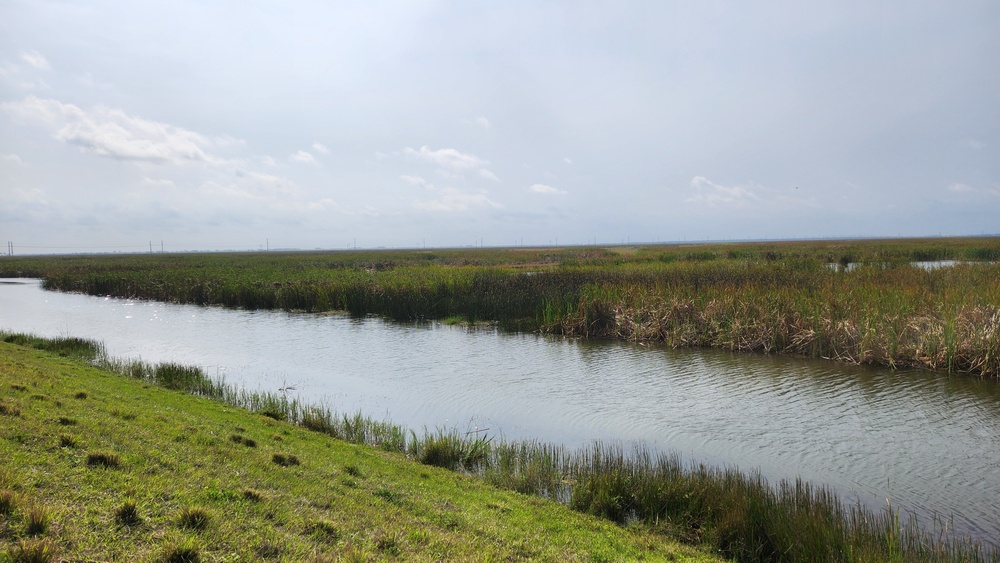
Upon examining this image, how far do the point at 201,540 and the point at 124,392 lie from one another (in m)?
8.12

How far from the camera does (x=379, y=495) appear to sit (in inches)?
274

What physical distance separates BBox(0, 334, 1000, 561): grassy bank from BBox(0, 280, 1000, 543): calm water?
5.70 ft

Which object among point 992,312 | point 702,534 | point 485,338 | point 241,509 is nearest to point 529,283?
point 485,338

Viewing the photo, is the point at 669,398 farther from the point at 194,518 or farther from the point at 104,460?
the point at 104,460

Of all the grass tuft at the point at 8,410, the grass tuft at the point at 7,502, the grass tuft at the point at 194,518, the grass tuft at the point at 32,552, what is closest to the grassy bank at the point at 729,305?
the grass tuft at the point at 194,518

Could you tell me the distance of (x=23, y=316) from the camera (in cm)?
3181

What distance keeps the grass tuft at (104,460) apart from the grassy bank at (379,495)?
20 millimetres

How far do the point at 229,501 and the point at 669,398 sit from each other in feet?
37.7

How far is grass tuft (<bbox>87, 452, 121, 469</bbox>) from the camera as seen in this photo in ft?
19.0

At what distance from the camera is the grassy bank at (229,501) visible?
455cm

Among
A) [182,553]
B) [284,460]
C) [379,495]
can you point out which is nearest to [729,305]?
[379,495]

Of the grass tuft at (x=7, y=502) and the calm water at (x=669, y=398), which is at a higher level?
the grass tuft at (x=7, y=502)

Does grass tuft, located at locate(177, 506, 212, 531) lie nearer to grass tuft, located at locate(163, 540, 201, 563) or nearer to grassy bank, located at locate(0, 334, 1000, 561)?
grassy bank, located at locate(0, 334, 1000, 561)

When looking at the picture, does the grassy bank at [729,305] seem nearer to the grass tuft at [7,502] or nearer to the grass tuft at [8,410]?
the grass tuft at [8,410]
